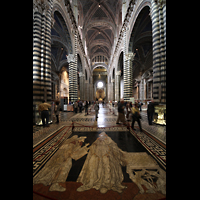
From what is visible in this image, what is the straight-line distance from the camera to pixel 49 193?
1401mm

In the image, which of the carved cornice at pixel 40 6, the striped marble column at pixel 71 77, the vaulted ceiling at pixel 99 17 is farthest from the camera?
the vaulted ceiling at pixel 99 17

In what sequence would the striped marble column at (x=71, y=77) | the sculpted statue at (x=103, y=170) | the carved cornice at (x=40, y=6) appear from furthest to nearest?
1. the striped marble column at (x=71, y=77)
2. the carved cornice at (x=40, y=6)
3. the sculpted statue at (x=103, y=170)

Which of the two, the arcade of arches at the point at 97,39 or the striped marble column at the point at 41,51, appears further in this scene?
the arcade of arches at the point at 97,39

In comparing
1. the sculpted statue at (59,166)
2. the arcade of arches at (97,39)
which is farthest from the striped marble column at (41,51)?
the sculpted statue at (59,166)

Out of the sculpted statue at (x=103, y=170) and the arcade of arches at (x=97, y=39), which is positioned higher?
the arcade of arches at (x=97, y=39)

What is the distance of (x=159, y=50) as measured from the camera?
5598 mm

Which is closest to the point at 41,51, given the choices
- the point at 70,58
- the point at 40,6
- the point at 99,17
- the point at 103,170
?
the point at 40,6

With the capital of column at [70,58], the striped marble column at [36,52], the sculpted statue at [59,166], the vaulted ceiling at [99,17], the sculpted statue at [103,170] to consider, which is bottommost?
the sculpted statue at [59,166]

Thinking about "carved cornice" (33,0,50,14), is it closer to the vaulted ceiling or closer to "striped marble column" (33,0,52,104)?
"striped marble column" (33,0,52,104)

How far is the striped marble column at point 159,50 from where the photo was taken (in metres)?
5.46

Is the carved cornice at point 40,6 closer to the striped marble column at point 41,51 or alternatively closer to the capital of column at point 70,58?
the striped marble column at point 41,51

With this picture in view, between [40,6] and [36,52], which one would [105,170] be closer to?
[36,52]
